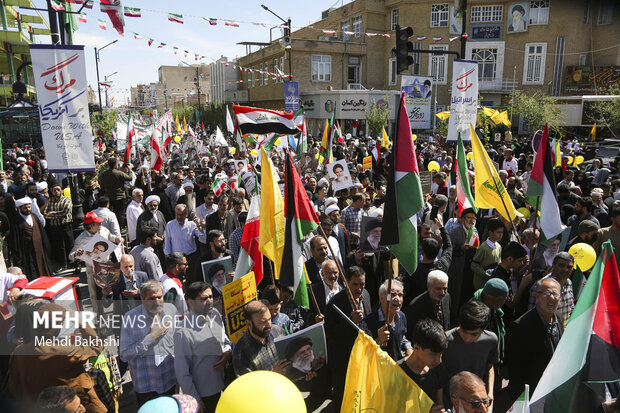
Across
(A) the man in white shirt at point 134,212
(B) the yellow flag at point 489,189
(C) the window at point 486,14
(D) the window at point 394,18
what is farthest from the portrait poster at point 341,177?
(C) the window at point 486,14

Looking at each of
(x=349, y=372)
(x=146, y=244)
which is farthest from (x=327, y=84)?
(x=349, y=372)

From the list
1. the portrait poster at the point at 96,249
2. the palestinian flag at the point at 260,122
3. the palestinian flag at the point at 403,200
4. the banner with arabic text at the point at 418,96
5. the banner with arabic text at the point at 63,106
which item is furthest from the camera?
the banner with arabic text at the point at 418,96

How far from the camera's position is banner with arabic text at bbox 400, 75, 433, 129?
3209 cm

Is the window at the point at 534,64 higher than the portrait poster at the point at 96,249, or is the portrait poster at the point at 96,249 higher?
the window at the point at 534,64

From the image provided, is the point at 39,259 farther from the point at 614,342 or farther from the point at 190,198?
the point at 614,342

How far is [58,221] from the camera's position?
26.1 feet

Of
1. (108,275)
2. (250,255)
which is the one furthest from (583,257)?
(108,275)

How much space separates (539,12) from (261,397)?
44084mm

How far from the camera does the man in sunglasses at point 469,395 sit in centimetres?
254

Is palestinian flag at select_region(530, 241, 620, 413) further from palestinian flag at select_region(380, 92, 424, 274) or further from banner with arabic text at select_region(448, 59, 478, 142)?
banner with arabic text at select_region(448, 59, 478, 142)

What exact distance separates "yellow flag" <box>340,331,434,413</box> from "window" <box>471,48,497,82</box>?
41.1 metres

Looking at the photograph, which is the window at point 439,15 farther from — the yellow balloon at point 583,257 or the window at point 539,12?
the yellow balloon at point 583,257

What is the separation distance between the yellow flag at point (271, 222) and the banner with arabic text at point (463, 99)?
4935 millimetres

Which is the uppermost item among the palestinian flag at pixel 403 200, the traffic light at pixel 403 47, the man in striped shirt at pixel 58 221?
the traffic light at pixel 403 47
